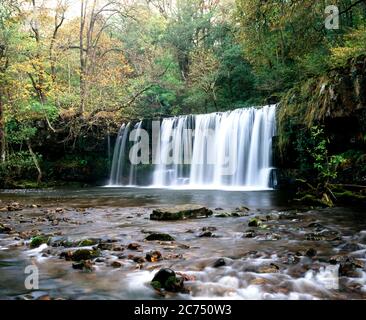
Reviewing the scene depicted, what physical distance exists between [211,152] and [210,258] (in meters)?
14.2

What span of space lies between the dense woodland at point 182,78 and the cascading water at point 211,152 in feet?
3.81

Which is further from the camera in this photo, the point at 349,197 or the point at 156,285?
the point at 349,197

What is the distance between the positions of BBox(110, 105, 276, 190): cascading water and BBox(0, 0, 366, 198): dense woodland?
116cm

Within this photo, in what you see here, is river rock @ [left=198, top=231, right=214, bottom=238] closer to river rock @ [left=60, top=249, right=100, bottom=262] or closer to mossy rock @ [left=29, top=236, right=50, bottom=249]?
river rock @ [left=60, top=249, right=100, bottom=262]

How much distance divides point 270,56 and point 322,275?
19.4 metres

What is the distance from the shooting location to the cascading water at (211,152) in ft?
52.6

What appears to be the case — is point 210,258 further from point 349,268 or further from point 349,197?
point 349,197

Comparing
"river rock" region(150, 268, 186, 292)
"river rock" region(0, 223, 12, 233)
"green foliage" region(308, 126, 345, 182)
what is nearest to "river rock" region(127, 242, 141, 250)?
"river rock" region(150, 268, 186, 292)

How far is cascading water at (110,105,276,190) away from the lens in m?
16.0

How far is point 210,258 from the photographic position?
15.1 ft

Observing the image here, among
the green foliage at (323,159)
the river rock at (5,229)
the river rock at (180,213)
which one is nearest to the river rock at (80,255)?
the river rock at (5,229)

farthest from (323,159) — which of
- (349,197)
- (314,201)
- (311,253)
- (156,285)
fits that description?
(156,285)

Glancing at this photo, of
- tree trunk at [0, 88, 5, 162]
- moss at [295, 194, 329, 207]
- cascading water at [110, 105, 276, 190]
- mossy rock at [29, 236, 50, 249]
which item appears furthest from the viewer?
tree trunk at [0, 88, 5, 162]

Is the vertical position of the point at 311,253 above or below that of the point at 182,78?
below
